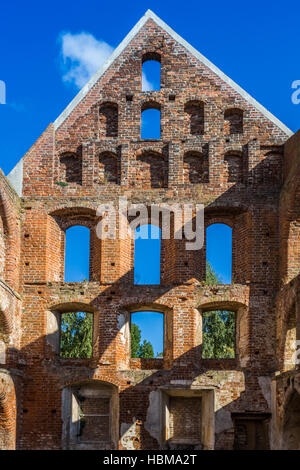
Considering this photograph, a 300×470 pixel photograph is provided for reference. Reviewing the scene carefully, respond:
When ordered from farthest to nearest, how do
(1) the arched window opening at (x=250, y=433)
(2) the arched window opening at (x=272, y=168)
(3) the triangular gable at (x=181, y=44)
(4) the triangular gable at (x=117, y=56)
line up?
(3) the triangular gable at (x=181, y=44) < (4) the triangular gable at (x=117, y=56) < (2) the arched window opening at (x=272, y=168) < (1) the arched window opening at (x=250, y=433)

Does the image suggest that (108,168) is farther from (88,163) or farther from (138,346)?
(138,346)

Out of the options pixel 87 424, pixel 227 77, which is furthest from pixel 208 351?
pixel 227 77

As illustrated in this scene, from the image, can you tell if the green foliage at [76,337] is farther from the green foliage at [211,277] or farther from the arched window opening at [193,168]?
the arched window opening at [193,168]

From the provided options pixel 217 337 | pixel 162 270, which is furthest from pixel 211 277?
pixel 162 270

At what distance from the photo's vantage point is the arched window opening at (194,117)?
61.2 ft

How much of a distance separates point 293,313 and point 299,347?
133cm

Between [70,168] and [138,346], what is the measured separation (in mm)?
15435

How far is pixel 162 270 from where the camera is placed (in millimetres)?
18141

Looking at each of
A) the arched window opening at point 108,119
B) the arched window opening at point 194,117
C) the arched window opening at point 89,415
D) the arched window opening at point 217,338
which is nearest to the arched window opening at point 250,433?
the arched window opening at point 89,415

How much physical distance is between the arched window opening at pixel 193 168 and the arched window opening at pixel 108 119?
1.99 m

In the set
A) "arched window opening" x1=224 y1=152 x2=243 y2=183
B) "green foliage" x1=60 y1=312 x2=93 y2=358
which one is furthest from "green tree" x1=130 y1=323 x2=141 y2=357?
"arched window opening" x1=224 y1=152 x2=243 y2=183

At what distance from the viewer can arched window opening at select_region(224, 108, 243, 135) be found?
18.6m

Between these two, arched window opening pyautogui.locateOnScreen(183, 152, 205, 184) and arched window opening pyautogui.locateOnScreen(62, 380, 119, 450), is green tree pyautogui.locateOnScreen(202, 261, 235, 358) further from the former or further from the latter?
arched window opening pyautogui.locateOnScreen(183, 152, 205, 184)

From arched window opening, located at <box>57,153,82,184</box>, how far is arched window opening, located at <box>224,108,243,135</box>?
3.93 meters
